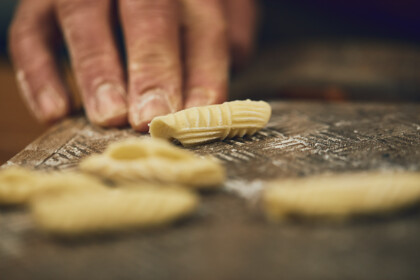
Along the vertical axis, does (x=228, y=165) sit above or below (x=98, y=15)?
below

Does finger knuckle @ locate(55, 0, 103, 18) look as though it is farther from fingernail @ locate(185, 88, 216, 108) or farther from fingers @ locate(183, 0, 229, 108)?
fingernail @ locate(185, 88, 216, 108)

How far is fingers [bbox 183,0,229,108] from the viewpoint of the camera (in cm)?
158

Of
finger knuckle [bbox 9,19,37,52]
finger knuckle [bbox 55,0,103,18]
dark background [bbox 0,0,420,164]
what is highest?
finger knuckle [bbox 55,0,103,18]

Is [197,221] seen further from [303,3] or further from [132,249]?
[303,3]

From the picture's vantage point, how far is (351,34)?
290 centimetres

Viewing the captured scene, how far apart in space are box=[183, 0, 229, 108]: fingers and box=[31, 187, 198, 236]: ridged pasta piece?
0.84m

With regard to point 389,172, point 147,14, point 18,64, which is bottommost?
point 389,172

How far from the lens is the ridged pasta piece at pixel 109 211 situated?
671mm

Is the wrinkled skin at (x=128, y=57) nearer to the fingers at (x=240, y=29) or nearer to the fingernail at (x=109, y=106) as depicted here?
the fingernail at (x=109, y=106)

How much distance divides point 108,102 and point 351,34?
2.02m

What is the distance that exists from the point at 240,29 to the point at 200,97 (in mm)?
1011

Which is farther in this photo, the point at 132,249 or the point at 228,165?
the point at 228,165

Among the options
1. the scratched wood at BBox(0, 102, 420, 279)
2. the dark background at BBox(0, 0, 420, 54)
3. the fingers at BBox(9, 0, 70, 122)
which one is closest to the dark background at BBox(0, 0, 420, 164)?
the dark background at BBox(0, 0, 420, 54)

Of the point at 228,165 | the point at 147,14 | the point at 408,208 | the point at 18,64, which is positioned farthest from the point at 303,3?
the point at 408,208
